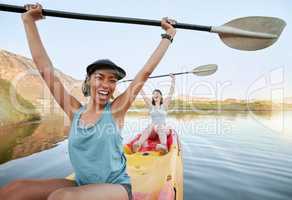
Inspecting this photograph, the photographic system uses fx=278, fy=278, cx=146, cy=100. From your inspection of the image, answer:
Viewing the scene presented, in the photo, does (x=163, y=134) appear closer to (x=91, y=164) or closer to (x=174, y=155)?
(x=174, y=155)

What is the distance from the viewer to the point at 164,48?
5.86 feet

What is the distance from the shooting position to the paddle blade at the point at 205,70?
21.4 ft

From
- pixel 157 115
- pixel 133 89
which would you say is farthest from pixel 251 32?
pixel 157 115

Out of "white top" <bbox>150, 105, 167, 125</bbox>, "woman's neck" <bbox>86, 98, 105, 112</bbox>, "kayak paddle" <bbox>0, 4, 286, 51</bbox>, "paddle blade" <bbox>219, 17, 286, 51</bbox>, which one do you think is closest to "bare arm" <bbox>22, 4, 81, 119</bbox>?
"woman's neck" <bbox>86, 98, 105, 112</bbox>

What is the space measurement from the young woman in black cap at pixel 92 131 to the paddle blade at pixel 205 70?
4.87 meters

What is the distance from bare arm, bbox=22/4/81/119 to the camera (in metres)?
1.67

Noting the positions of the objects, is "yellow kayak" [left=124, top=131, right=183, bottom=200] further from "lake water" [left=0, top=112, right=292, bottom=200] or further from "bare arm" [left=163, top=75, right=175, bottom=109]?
"bare arm" [left=163, top=75, right=175, bottom=109]

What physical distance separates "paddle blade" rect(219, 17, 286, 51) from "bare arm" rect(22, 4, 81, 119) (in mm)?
1759

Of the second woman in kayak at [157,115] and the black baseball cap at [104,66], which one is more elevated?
the black baseball cap at [104,66]

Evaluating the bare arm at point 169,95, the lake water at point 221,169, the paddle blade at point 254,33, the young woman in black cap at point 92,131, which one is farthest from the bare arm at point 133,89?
the bare arm at point 169,95

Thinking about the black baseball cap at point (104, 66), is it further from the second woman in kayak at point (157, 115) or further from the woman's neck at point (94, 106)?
the second woman in kayak at point (157, 115)

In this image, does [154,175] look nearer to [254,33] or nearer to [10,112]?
[254,33]

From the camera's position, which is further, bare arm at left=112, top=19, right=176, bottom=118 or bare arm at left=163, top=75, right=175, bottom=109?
bare arm at left=163, top=75, right=175, bottom=109

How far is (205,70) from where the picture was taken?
6.66 metres
